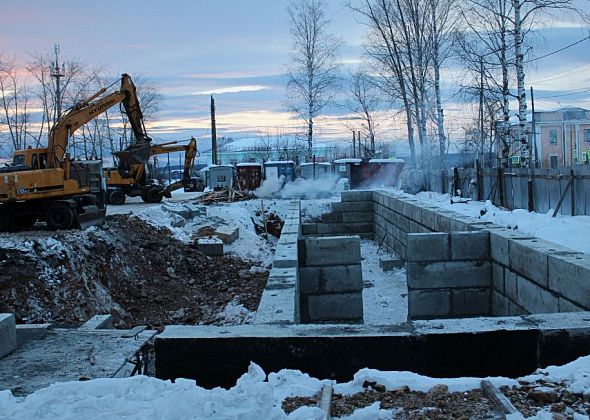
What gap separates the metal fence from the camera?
42.0 feet

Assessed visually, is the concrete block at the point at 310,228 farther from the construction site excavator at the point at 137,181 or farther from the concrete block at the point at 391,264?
the construction site excavator at the point at 137,181

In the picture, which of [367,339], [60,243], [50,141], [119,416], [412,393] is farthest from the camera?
[50,141]

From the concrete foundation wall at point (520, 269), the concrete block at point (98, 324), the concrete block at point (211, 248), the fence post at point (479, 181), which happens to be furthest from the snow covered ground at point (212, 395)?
the fence post at point (479, 181)

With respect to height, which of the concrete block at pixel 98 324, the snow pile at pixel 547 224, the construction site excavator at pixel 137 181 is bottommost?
the concrete block at pixel 98 324

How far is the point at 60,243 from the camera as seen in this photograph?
1151 cm

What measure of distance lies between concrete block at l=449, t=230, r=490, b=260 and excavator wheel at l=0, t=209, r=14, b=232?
10373mm

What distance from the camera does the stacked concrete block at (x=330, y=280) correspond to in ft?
33.7

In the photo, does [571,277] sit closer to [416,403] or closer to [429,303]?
[429,303]

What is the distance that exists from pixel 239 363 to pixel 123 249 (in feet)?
31.0

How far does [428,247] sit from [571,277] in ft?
10.8

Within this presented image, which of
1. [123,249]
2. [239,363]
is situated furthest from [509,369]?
[123,249]

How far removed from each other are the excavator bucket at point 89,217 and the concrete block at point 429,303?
27.3ft

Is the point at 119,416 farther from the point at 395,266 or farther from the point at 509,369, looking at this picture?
the point at 395,266

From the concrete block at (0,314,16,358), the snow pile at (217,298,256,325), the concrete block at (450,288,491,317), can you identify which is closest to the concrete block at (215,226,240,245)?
the snow pile at (217,298,256,325)
